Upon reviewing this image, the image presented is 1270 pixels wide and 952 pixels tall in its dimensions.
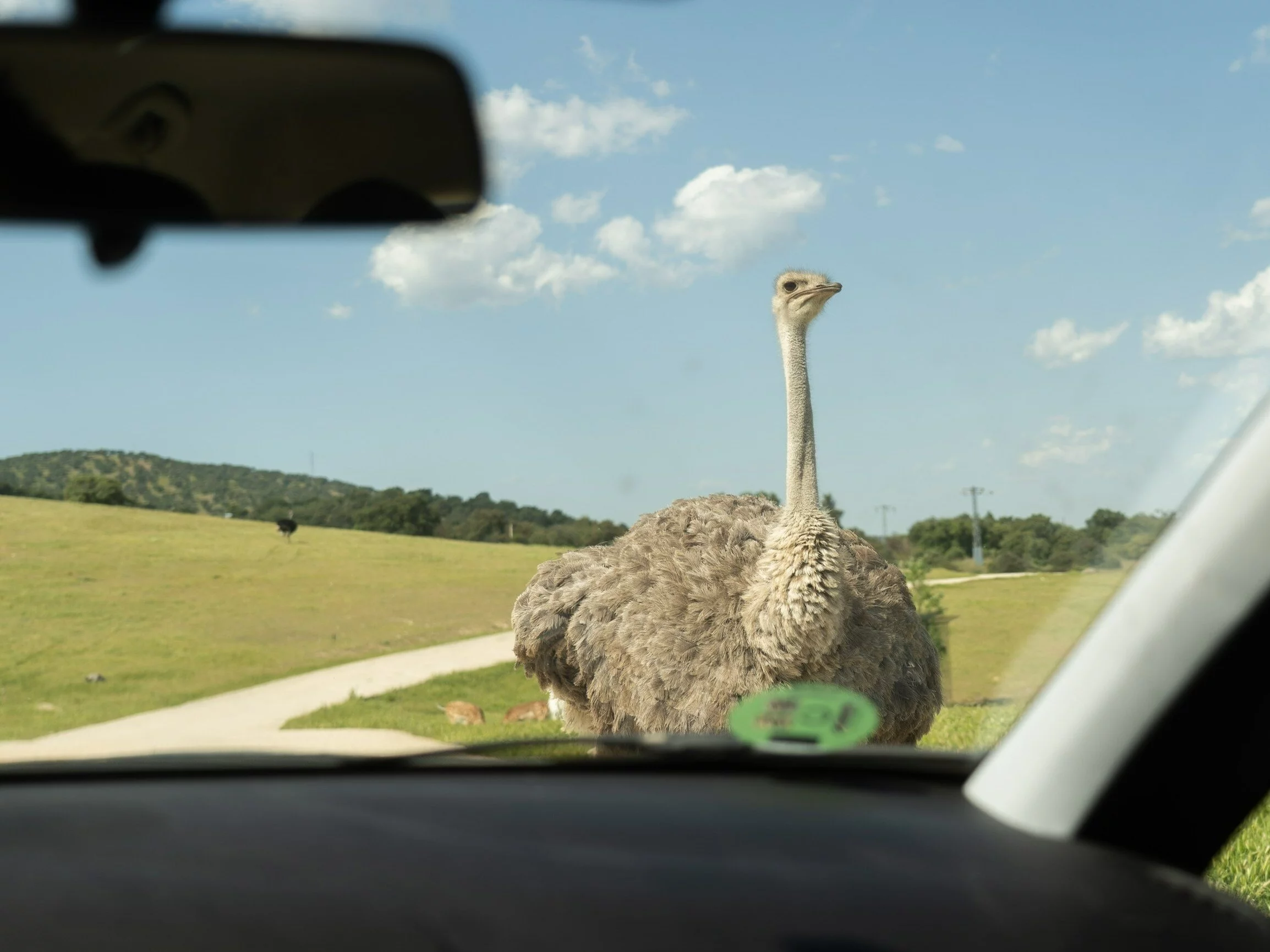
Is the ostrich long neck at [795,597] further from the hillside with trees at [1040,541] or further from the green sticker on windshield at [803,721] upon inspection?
the green sticker on windshield at [803,721]

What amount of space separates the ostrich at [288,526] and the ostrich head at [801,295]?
344 cm

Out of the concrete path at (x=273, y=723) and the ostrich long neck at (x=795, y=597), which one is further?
the ostrich long neck at (x=795, y=597)

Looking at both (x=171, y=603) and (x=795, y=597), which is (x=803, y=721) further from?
(x=171, y=603)

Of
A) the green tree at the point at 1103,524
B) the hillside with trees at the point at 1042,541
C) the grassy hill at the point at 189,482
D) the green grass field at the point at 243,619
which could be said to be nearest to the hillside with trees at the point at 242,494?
the grassy hill at the point at 189,482

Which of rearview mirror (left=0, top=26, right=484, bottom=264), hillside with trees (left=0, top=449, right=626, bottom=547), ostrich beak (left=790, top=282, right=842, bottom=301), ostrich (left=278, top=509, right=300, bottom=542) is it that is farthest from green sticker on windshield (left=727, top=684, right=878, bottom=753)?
ostrich beak (left=790, top=282, right=842, bottom=301)

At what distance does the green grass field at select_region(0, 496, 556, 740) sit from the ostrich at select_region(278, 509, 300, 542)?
0.05 metres

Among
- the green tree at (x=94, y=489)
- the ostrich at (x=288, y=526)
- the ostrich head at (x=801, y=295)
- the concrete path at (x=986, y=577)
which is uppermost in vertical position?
the ostrich head at (x=801, y=295)

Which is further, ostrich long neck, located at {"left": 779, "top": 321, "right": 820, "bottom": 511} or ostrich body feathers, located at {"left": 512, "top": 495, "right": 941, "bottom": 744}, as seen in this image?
ostrich long neck, located at {"left": 779, "top": 321, "right": 820, "bottom": 511}

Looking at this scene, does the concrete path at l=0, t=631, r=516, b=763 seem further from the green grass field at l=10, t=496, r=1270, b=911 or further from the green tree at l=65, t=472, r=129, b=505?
the green tree at l=65, t=472, r=129, b=505

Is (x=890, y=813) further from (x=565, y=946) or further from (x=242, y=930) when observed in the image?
(x=242, y=930)

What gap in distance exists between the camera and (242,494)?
370 centimetres

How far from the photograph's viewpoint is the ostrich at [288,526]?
509 cm

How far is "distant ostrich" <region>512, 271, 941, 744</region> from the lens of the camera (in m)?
6.75

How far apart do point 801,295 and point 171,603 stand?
387 centimetres
